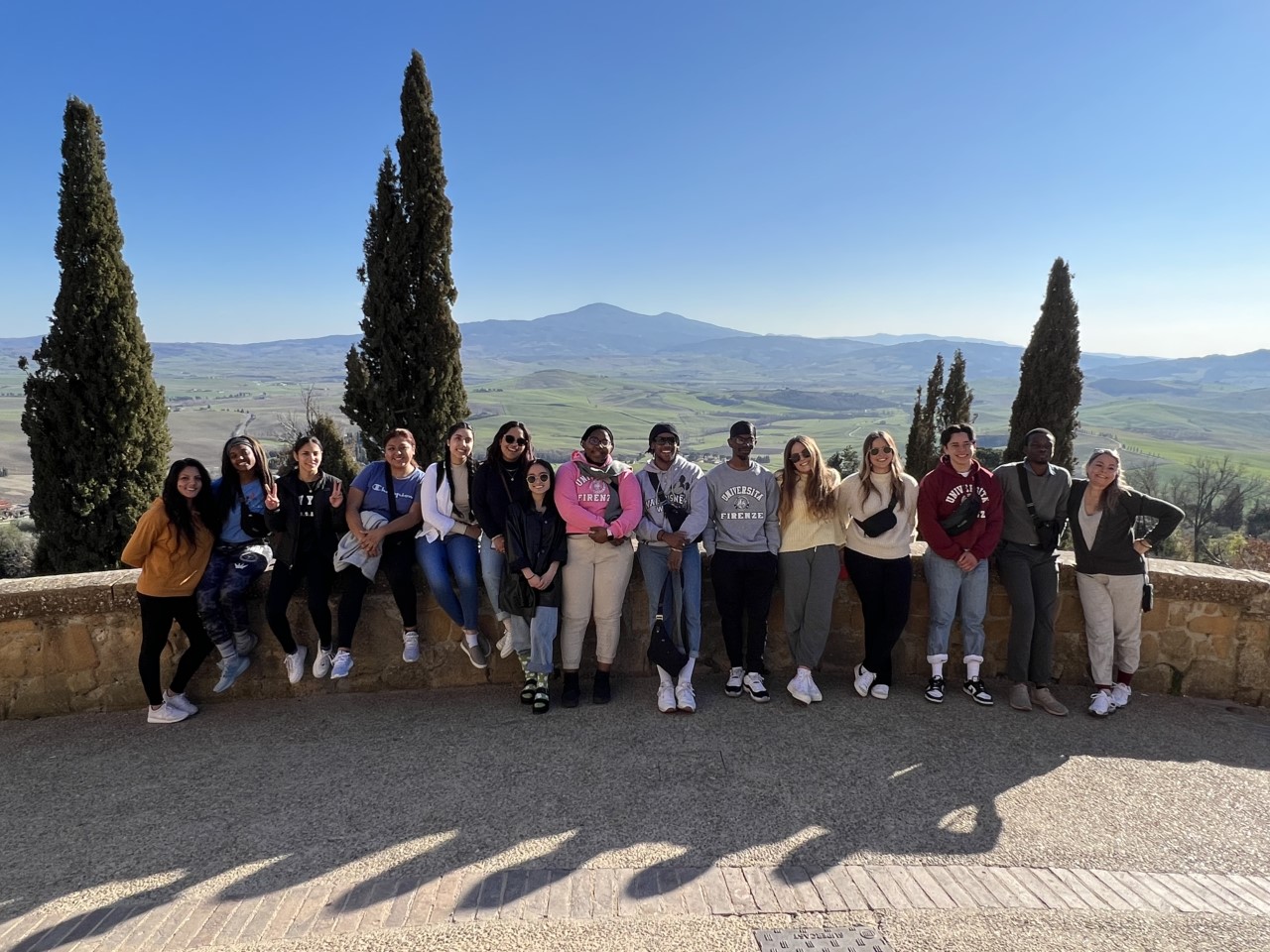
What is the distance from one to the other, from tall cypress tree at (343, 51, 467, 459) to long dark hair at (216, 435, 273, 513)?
7.68 m

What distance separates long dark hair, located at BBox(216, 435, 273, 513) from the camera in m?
4.03

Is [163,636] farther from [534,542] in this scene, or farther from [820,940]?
[820,940]

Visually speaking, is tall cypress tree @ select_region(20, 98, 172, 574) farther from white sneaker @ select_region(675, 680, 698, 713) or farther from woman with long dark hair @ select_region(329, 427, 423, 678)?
white sneaker @ select_region(675, 680, 698, 713)

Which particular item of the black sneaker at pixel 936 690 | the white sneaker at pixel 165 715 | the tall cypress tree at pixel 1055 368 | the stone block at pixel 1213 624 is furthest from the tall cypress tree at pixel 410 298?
the tall cypress tree at pixel 1055 368

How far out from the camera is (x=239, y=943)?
2.33 meters

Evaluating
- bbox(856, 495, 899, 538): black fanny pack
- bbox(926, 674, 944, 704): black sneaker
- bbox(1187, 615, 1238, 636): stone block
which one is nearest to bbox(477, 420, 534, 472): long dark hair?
bbox(856, 495, 899, 538): black fanny pack

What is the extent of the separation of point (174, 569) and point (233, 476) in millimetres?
606

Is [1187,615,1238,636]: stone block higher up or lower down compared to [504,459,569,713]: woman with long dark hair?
lower down

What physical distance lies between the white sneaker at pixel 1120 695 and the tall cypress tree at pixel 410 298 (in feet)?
33.0

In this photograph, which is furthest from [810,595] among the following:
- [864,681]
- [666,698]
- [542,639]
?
[542,639]

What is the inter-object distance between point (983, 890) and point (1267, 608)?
10.8ft

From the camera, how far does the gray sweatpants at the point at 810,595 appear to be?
4246 millimetres

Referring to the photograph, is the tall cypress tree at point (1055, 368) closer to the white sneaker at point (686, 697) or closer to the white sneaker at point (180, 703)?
the white sneaker at point (686, 697)

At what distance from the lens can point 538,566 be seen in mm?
4016
